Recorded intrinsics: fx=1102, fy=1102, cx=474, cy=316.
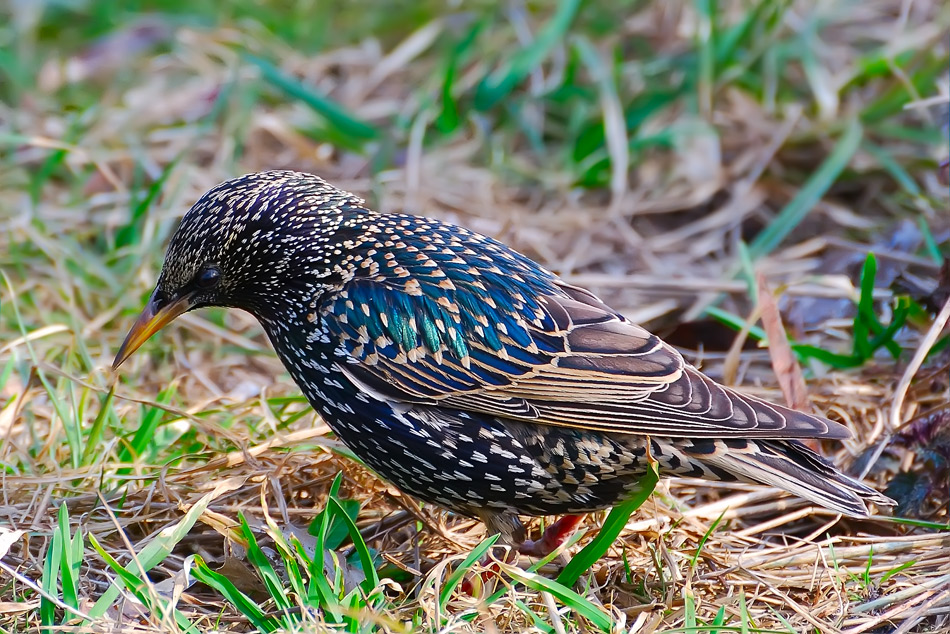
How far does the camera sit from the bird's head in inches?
143

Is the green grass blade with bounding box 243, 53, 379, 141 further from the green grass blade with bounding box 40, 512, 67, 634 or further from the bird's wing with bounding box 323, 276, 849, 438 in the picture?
the green grass blade with bounding box 40, 512, 67, 634

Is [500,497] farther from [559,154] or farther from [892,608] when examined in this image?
[559,154]

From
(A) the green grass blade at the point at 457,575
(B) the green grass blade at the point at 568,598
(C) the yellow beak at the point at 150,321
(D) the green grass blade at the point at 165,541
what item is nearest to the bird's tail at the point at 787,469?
(B) the green grass blade at the point at 568,598

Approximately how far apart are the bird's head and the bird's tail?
1.31 meters

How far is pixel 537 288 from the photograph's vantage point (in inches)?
142

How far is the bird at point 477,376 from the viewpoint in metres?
3.31

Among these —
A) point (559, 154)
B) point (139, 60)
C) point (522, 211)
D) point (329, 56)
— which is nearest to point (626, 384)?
point (522, 211)

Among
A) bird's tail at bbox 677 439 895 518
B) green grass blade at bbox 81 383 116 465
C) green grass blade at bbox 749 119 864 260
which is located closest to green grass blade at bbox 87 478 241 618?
green grass blade at bbox 81 383 116 465

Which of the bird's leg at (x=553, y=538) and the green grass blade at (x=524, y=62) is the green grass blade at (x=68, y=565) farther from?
the green grass blade at (x=524, y=62)

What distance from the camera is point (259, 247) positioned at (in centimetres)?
364

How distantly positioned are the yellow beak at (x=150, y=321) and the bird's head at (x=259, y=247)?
3 cm

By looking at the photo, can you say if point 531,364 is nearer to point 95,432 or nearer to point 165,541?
point 165,541

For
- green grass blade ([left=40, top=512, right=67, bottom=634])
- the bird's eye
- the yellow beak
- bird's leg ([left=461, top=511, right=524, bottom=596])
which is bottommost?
bird's leg ([left=461, top=511, right=524, bottom=596])

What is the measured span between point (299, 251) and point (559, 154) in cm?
303
